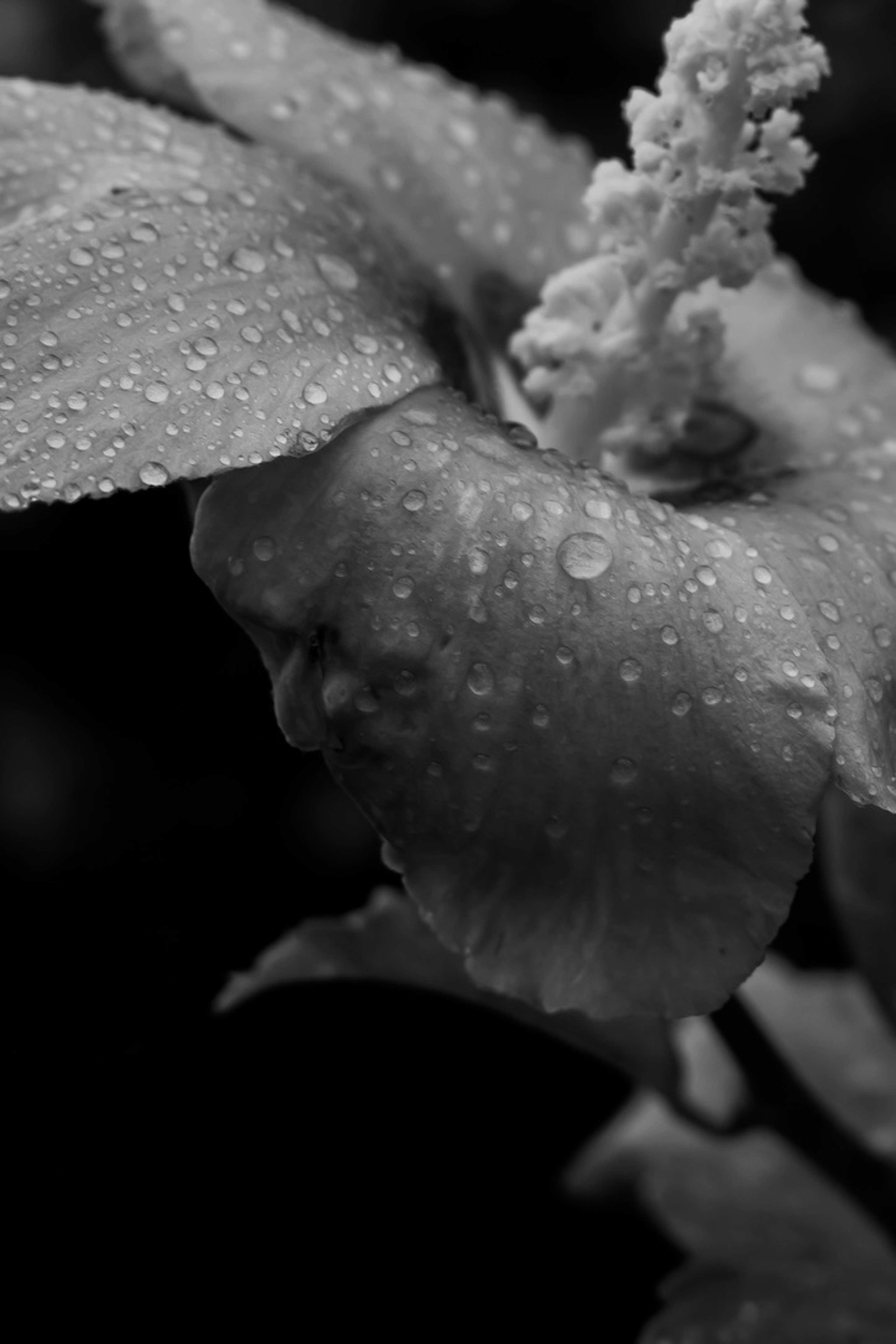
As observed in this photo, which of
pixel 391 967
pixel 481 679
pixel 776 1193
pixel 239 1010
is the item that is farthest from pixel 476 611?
pixel 239 1010

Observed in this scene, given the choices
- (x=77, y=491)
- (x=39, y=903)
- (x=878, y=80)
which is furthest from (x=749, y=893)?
(x=878, y=80)

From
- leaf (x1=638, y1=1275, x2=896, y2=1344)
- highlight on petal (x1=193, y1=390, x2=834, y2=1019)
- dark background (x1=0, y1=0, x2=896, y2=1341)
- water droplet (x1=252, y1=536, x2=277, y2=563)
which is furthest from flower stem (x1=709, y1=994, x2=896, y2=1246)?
dark background (x1=0, y1=0, x2=896, y2=1341)

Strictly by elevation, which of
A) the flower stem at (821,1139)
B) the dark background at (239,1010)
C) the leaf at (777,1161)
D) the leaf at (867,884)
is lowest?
the dark background at (239,1010)

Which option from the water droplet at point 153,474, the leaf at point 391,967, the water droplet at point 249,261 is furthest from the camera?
the leaf at point 391,967

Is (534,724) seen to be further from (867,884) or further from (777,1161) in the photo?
(777,1161)

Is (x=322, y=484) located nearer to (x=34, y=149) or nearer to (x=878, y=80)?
(x=34, y=149)

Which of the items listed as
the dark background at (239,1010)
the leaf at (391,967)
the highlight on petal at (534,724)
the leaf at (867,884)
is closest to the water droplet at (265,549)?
the highlight on petal at (534,724)

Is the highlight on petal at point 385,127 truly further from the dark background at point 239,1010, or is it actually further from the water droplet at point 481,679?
the dark background at point 239,1010
